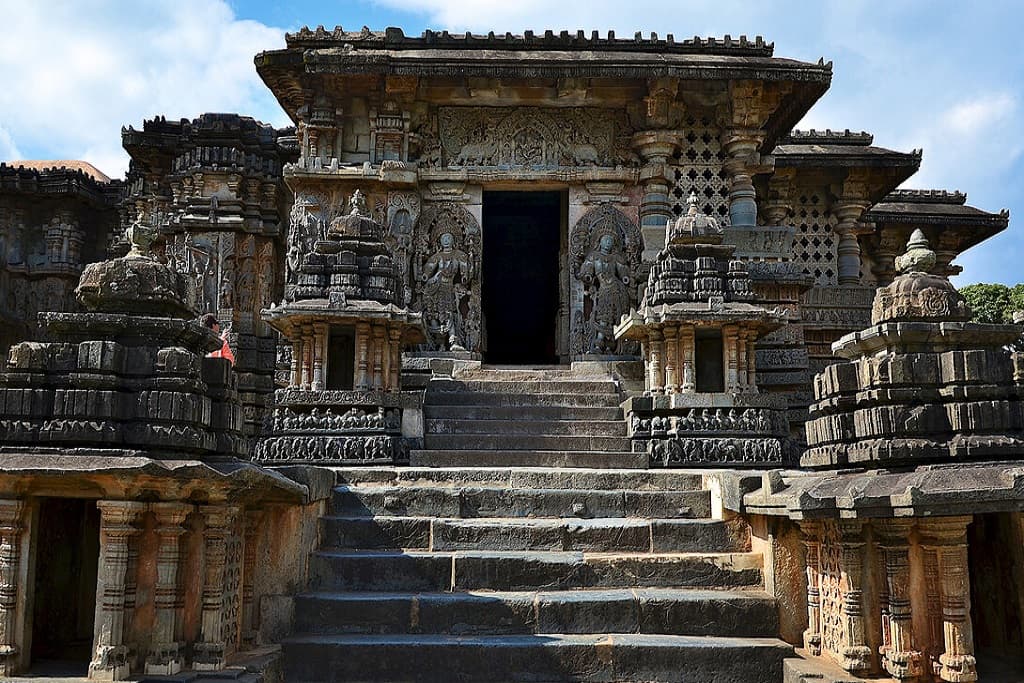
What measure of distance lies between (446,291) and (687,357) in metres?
4.13

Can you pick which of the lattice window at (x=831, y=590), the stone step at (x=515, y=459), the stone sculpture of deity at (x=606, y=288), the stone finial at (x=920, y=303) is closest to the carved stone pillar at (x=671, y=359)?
the stone step at (x=515, y=459)

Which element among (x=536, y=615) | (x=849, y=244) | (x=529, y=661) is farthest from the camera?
(x=849, y=244)

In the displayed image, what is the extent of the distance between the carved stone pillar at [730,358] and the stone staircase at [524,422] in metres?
1.24

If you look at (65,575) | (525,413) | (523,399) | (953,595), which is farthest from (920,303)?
(65,575)

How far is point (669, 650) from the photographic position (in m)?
5.30

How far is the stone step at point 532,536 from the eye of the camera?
6.37m

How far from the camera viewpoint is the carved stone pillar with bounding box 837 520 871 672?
4832mm

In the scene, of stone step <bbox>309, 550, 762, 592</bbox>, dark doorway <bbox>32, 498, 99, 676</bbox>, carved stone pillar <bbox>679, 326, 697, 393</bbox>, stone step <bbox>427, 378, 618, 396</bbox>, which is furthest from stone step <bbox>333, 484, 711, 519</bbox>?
stone step <bbox>427, 378, 618, 396</bbox>

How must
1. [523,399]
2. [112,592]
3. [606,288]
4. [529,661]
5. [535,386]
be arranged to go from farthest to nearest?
[606,288]
[535,386]
[523,399]
[529,661]
[112,592]

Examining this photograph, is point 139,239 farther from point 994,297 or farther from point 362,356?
point 994,297

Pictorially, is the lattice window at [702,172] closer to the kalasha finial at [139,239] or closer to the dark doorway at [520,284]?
the dark doorway at [520,284]

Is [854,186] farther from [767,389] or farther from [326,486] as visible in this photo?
[326,486]

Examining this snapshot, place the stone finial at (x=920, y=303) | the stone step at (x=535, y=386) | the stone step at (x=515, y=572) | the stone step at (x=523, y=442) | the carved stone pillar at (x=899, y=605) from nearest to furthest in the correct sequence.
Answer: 1. the carved stone pillar at (x=899, y=605)
2. the stone finial at (x=920, y=303)
3. the stone step at (x=515, y=572)
4. the stone step at (x=523, y=442)
5. the stone step at (x=535, y=386)

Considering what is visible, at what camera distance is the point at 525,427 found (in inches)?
354
